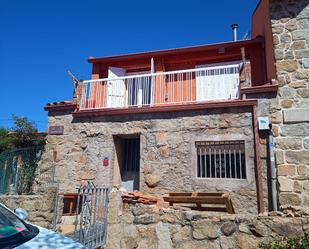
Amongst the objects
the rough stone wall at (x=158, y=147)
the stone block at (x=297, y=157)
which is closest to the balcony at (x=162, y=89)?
the rough stone wall at (x=158, y=147)

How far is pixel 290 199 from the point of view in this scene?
639 cm

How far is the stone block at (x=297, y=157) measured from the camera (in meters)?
6.54

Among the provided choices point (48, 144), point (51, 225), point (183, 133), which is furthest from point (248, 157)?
point (48, 144)

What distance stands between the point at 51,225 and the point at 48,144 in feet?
14.4

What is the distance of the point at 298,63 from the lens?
7.20 metres

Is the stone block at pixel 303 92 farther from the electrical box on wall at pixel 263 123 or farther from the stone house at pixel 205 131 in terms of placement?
the electrical box on wall at pixel 263 123

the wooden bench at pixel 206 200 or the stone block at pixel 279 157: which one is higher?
the stone block at pixel 279 157

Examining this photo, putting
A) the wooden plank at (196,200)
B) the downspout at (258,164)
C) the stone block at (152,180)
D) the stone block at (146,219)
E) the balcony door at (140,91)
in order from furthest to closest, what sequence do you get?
the balcony door at (140,91), the stone block at (152,180), the downspout at (258,164), the wooden plank at (196,200), the stone block at (146,219)

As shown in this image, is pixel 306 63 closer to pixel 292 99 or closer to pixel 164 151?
pixel 292 99

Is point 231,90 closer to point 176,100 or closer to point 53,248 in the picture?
point 176,100

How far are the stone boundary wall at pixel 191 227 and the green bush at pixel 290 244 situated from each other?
10 cm

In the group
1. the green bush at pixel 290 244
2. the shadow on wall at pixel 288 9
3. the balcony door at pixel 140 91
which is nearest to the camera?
the green bush at pixel 290 244

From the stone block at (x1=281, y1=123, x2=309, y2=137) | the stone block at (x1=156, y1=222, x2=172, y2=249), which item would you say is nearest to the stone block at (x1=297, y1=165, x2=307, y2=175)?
the stone block at (x1=281, y1=123, x2=309, y2=137)

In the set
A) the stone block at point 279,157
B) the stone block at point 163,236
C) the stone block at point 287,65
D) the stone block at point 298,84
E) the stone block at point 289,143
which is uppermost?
the stone block at point 287,65
